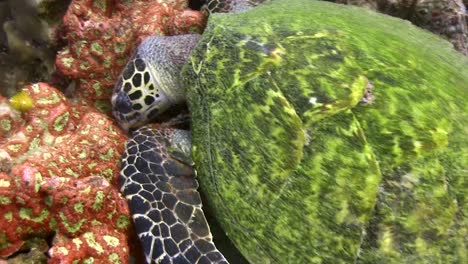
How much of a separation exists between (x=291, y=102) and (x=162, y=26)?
4.23 ft

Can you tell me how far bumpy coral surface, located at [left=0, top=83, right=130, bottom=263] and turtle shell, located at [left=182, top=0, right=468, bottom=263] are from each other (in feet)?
1.83

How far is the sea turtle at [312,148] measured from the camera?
162 cm

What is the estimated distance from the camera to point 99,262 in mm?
1660

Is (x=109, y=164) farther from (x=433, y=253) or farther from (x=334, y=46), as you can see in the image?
(x=433, y=253)

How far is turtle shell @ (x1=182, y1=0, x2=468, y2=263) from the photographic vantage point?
1619 mm

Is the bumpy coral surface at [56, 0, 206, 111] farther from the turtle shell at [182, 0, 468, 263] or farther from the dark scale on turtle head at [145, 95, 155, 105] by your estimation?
the turtle shell at [182, 0, 468, 263]

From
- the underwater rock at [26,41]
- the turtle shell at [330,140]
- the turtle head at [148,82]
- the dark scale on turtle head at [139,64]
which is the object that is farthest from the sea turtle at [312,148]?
the underwater rock at [26,41]

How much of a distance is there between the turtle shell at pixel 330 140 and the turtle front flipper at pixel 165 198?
12cm

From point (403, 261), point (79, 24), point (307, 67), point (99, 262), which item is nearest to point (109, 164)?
point (99, 262)

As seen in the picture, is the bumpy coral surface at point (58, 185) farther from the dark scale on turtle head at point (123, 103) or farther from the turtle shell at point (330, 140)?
the turtle shell at point (330, 140)

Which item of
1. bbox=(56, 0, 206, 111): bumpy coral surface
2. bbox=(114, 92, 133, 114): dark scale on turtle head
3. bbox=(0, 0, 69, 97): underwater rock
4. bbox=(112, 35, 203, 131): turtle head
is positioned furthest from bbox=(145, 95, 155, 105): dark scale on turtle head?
bbox=(0, 0, 69, 97): underwater rock

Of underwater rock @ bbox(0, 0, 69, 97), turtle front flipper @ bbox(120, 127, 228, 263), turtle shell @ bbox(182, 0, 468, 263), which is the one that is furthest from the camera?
underwater rock @ bbox(0, 0, 69, 97)

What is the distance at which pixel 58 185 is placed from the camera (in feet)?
5.39

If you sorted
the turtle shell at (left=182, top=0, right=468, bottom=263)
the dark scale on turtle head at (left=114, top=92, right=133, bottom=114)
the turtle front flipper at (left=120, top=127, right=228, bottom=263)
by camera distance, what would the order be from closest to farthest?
the turtle shell at (left=182, top=0, right=468, bottom=263) → the turtle front flipper at (left=120, top=127, right=228, bottom=263) → the dark scale on turtle head at (left=114, top=92, right=133, bottom=114)
